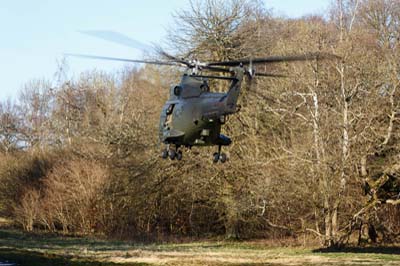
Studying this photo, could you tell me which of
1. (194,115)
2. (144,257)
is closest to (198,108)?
(194,115)

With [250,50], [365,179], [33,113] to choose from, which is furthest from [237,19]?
[33,113]

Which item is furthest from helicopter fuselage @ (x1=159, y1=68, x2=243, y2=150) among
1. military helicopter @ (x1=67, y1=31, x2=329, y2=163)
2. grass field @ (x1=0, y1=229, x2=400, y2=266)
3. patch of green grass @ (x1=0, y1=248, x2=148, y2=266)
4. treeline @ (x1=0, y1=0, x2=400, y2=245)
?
treeline @ (x1=0, y1=0, x2=400, y2=245)

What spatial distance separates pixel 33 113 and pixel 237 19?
29.9m

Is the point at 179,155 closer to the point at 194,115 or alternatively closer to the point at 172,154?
the point at 172,154

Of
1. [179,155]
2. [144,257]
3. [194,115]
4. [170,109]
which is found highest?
[170,109]

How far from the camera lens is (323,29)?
3081 centimetres

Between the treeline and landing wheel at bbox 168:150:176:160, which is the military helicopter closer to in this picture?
landing wheel at bbox 168:150:176:160

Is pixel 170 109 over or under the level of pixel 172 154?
over

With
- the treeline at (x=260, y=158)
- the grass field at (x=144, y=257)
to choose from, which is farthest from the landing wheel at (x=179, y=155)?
the treeline at (x=260, y=158)

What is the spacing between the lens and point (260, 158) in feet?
104

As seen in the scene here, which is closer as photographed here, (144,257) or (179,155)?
(179,155)

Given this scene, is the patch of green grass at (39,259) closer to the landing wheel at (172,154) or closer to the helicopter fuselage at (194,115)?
the landing wheel at (172,154)

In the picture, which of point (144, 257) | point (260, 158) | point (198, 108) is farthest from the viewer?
point (260, 158)

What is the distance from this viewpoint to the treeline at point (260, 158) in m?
28.3
